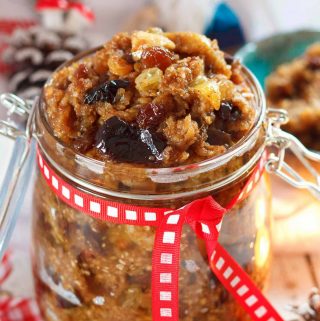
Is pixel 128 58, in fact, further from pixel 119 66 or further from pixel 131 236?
pixel 131 236

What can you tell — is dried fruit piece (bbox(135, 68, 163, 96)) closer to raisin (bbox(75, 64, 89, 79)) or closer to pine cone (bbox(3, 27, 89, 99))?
raisin (bbox(75, 64, 89, 79))

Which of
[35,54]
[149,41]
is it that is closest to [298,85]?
[35,54]

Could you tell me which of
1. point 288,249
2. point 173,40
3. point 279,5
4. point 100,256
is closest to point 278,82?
point 279,5

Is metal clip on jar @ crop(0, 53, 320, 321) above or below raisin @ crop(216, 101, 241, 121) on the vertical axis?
below

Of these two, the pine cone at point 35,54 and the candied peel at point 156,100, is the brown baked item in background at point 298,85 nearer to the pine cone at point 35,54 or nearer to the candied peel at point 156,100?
the pine cone at point 35,54

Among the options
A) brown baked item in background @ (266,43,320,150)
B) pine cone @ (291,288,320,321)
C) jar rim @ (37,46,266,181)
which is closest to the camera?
jar rim @ (37,46,266,181)

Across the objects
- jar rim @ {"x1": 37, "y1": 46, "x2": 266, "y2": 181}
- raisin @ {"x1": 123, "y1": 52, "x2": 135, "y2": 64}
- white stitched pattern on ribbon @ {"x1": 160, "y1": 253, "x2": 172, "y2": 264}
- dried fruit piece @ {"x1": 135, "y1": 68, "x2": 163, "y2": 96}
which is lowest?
white stitched pattern on ribbon @ {"x1": 160, "y1": 253, "x2": 172, "y2": 264}

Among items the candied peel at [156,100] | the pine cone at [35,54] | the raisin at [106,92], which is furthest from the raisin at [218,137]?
the pine cone at [35,54]

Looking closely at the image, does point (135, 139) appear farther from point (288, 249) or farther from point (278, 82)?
point (278, 82)

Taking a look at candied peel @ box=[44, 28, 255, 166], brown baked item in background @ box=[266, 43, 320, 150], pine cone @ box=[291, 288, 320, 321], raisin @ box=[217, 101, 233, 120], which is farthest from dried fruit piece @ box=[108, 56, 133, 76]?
brown baked item in background @ box=[266, 43, 320, 150]
